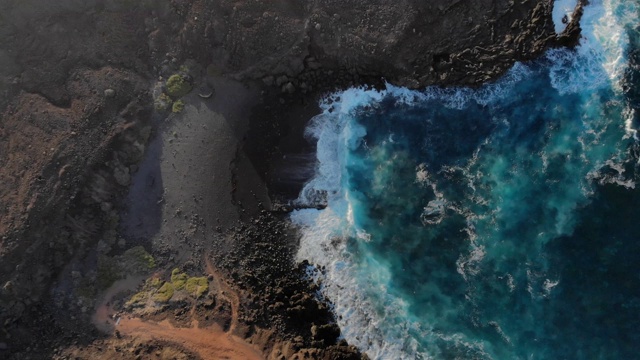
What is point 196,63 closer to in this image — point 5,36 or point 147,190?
point 147,190

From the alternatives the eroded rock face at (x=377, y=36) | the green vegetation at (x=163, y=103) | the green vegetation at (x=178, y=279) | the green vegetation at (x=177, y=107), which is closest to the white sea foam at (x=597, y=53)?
the eroded rock face at (x=377, y=36)

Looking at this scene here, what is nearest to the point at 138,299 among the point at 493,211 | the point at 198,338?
the point at 198,338

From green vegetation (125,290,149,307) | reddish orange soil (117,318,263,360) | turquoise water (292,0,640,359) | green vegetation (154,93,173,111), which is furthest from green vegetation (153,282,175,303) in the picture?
green vegetation (154,93,173,111)

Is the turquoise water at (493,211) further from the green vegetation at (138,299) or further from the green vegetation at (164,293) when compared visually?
the green vegetation at (138,299)

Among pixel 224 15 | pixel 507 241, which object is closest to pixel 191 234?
pixel 224 15

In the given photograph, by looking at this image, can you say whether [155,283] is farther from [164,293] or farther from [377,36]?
[377,36]

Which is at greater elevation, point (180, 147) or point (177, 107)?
point (177, 107)

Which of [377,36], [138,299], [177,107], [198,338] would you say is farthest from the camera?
[177,107]

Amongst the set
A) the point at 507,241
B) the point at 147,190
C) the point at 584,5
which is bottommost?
the point at 147,190
